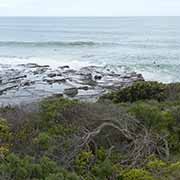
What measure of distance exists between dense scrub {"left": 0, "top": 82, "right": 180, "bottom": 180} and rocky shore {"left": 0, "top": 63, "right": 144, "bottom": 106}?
11273mm

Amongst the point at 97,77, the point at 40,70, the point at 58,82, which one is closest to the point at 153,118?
the point at 58,82

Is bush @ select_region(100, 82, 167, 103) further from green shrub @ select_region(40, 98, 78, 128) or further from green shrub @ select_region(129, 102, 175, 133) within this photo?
green shrub @ select_region(40, 98, 78, 128)

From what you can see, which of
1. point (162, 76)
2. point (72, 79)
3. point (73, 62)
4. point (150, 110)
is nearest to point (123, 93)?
point (150, 110)

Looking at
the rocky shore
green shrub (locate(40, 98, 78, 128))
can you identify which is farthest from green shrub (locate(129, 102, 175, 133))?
the rocky shore

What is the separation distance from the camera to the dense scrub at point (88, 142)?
9.00m

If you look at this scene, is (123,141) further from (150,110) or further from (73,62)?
(73,62)

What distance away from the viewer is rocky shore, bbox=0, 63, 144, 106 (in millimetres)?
25516

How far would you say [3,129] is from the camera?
34.9 ft

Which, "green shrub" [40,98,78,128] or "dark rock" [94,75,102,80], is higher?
"green shrub" [40,98,78,128]

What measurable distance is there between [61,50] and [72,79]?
25860mm

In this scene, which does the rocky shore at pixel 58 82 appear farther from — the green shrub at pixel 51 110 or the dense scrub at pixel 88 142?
the dense scrub at pixel 88 142

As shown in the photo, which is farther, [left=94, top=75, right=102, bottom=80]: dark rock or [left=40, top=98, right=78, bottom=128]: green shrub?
[left=94, top=75, right=102, bottom=80]: dark rock

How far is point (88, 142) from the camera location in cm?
1062

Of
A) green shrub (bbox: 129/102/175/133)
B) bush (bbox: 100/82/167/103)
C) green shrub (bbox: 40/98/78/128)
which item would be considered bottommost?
bush (bbox: 100/82/167/103)
